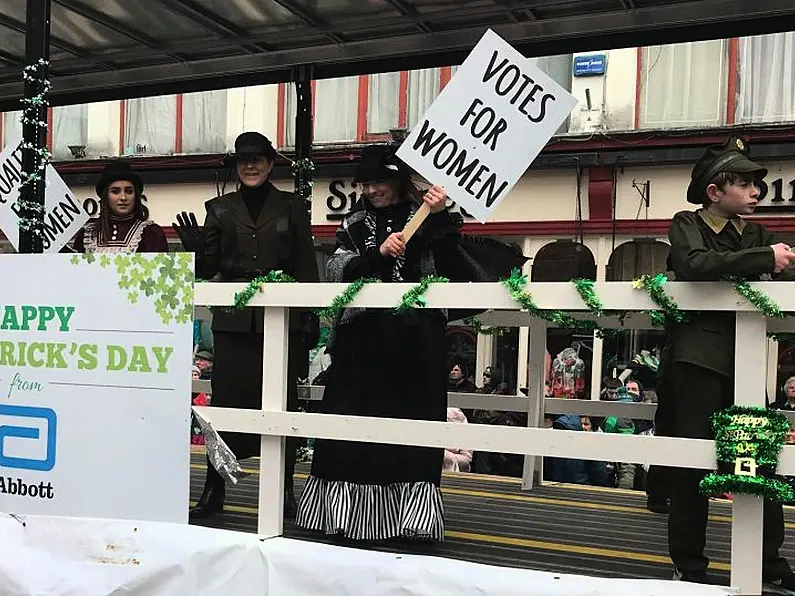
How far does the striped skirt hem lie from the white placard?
8.11ft

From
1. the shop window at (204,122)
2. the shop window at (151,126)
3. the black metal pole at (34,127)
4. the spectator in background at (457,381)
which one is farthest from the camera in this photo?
the shop window at (151,126)

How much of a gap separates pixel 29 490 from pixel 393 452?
150 cm

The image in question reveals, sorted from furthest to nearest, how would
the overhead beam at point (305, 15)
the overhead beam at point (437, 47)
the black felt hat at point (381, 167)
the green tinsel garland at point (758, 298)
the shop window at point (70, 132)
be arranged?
the shop window at point (70, 132) < the overhead beam at point (305, 15) < the overhead beam at point (437, 47) < the black felt hat at point (381, 167) < the green tinsel garland at point (758, 298)

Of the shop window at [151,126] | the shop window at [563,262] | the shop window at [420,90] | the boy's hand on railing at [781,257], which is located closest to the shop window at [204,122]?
the shop window at [151,126]

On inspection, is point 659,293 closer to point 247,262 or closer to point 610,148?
point 247,262

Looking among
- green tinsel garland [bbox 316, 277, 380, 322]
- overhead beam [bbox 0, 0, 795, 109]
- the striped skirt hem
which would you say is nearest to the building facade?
overhead beam [bbox 0, 0, 795, 109]

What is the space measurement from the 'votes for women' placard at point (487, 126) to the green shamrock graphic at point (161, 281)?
0.96m

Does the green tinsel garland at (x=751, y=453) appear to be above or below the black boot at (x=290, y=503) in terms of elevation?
above

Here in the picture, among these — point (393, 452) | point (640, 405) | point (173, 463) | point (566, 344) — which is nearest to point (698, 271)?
point (393, 452)

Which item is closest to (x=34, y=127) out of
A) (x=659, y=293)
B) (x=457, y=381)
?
(x=659, y=293)

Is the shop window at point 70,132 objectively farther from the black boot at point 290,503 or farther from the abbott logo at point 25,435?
the abbott logo at point 25,435

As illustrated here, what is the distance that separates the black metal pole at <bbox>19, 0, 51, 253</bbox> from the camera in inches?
157

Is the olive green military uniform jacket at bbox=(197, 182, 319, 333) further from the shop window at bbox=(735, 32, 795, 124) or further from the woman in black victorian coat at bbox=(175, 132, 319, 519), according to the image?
the shop window at bbox=(735, 32, 795, 124)

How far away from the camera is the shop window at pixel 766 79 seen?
12.0 m
